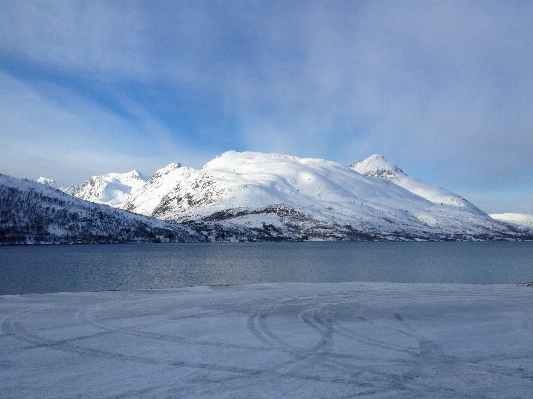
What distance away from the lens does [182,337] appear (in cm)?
1941

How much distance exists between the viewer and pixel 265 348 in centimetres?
1745

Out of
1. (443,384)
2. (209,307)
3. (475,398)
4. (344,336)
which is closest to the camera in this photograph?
(475,398)

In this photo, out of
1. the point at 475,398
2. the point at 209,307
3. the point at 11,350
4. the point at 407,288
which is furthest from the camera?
the point at 407,288

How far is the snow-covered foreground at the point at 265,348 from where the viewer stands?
12.8 metres

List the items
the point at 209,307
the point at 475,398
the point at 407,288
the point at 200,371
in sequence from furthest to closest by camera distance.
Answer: the point at 407,288, the point at 209,307, the point at 200,371, the point at 475,398

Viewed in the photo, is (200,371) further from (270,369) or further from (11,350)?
(11,350)

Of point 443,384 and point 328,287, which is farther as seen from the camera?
point 328,287

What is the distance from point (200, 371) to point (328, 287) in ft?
90.7

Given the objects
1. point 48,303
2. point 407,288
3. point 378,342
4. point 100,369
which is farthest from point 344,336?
point 407,288

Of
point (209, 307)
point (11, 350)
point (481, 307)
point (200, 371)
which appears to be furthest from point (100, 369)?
point (481, 307)

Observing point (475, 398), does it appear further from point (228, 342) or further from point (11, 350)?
point (11, 350)

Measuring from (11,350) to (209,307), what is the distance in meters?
13.1

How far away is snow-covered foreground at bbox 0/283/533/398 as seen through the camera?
42.1ft

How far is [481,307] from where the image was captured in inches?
1131
